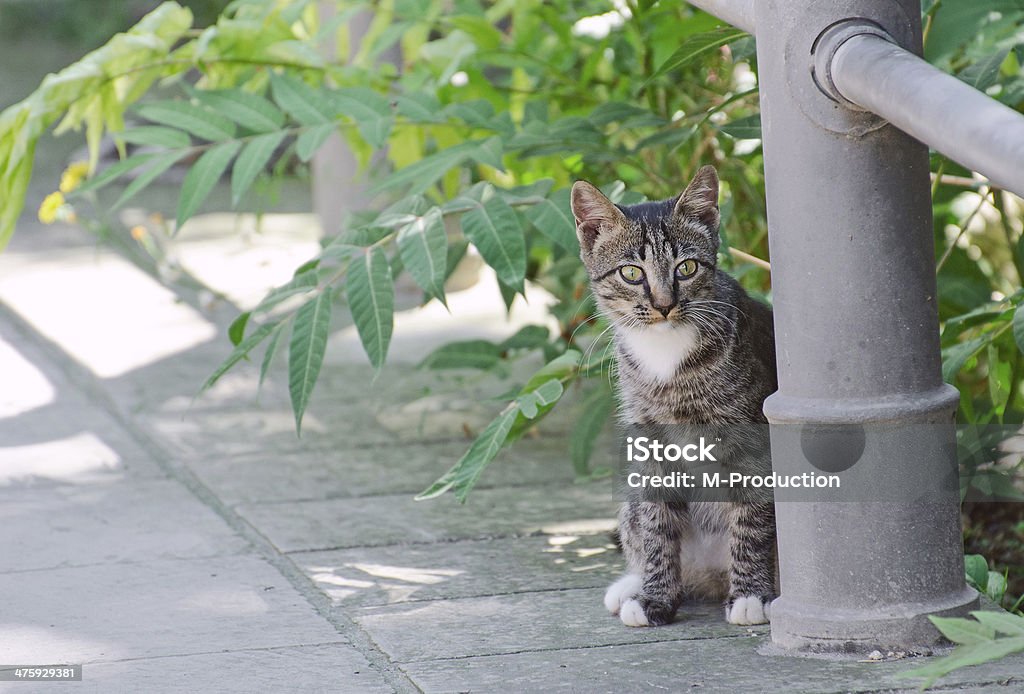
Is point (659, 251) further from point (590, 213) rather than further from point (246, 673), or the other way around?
point (246, 673)

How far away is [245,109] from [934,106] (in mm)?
2186

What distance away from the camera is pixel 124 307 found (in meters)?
6.34

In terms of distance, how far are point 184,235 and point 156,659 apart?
17.3ft

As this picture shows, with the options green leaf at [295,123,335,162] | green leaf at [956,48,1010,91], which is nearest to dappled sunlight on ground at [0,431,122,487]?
green leaf at [295,123,335,162]

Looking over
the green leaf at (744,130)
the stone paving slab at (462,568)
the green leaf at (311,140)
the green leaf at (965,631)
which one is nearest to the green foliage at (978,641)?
the green leaf at (965,631)

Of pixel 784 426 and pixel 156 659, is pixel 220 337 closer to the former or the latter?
pixel 156 659

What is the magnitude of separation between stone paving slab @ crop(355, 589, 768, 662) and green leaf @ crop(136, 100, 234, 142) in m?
1.41

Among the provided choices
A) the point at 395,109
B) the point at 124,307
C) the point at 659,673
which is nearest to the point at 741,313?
the point at 659,673

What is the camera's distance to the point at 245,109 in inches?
146

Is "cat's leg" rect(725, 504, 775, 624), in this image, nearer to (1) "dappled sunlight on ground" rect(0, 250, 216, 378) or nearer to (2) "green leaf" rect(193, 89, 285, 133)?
(2) "green leaf" rect(193, 89, 285, 133)

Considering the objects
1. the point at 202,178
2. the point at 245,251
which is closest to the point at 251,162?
the point at 202,178

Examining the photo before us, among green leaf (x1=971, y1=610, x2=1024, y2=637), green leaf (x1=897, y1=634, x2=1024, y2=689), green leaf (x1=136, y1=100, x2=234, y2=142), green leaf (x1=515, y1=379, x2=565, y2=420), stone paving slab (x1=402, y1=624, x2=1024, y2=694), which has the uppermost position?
green leaf (x1=136, y1=100, x2=234, y2=142)

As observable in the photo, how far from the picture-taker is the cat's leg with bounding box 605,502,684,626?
2975 millimetres

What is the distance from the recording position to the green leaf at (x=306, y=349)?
307 centimetres
